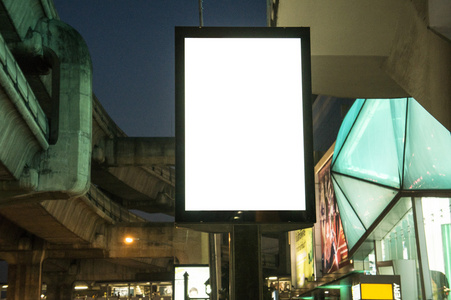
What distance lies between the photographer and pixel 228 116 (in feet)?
14.9

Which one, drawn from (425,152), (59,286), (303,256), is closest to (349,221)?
(425,152)

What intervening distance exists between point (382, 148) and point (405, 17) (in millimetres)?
16864

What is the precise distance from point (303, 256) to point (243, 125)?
147 feet

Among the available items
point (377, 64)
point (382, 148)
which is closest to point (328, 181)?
point (382, 148)

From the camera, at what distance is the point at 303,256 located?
48.2 m

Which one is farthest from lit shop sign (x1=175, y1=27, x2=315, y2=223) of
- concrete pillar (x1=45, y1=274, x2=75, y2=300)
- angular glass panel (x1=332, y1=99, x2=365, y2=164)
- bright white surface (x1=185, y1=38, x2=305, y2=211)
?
concrete pillar (x1=45, y1=274, x2=75, y2=300)

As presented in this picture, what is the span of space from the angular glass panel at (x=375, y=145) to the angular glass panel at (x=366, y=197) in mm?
295

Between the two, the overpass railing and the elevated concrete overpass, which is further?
the elevated concrete overpass

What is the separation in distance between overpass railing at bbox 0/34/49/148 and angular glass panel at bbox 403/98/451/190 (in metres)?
11.5

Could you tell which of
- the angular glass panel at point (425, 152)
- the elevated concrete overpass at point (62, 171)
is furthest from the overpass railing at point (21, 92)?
the angular glass panel at point (425, 152)

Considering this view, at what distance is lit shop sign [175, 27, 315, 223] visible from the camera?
4.39 meters

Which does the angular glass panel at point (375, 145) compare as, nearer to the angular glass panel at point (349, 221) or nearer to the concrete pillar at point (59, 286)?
the angular glass panel at point (349, 221)

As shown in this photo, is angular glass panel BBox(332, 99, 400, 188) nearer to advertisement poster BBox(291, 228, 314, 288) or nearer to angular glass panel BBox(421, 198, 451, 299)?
angular glass panel BBox(421, 198, 451, 299)

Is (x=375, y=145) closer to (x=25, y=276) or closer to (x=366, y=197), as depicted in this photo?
(x=366, y=197)
